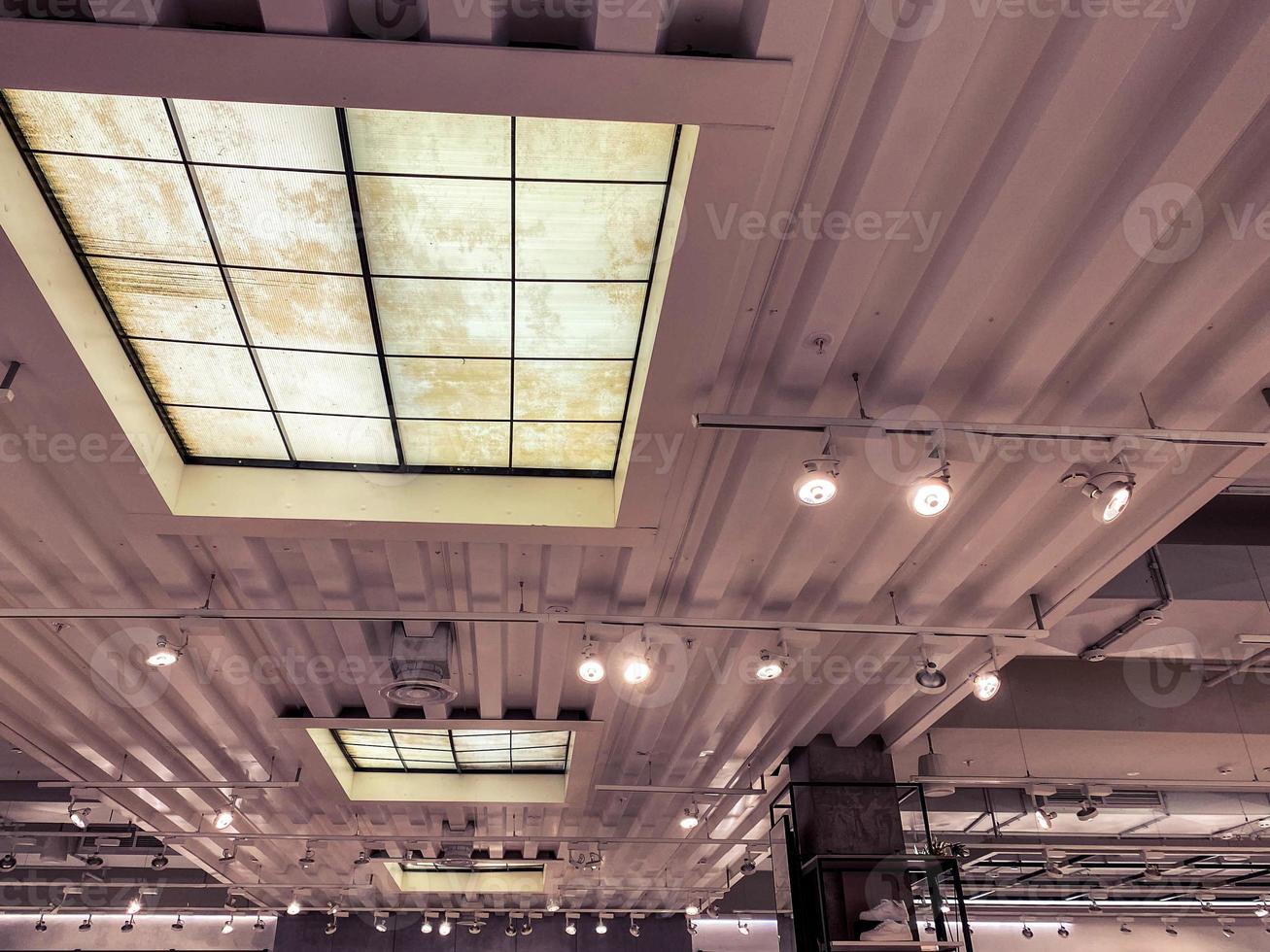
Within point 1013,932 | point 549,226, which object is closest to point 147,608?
point 549,226

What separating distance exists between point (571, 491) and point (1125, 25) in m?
3.62

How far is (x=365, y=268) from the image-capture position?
4.15 metres

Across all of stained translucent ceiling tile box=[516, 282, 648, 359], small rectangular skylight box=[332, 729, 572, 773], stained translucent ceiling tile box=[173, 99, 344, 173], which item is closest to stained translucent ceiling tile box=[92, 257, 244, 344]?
stained translucent ceiling tile box=[173, 99, 344, 173]

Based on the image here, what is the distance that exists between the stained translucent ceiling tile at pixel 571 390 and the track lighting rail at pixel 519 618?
167 cm

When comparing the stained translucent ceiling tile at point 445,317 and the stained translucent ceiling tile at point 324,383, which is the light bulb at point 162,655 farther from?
the stained translucent ceiling tile at point 445,317

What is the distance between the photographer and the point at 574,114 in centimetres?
306

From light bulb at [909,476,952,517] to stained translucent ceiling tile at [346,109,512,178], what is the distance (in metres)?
2.39

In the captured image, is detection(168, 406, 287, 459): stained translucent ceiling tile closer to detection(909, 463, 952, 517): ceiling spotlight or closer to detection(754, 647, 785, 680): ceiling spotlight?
detection(754, 647, 785, 680): ceiling spotlight

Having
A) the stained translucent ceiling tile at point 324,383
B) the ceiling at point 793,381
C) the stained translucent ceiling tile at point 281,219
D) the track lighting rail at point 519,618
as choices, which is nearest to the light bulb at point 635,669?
the track lighting rail at point 519,618

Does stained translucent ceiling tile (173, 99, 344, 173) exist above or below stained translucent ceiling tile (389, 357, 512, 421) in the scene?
above

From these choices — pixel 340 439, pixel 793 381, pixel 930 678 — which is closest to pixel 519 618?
pixel 340 439

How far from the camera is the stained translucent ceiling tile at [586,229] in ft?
12.4

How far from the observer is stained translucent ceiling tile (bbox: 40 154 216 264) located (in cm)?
370

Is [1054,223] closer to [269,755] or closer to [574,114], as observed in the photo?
[574,114]
